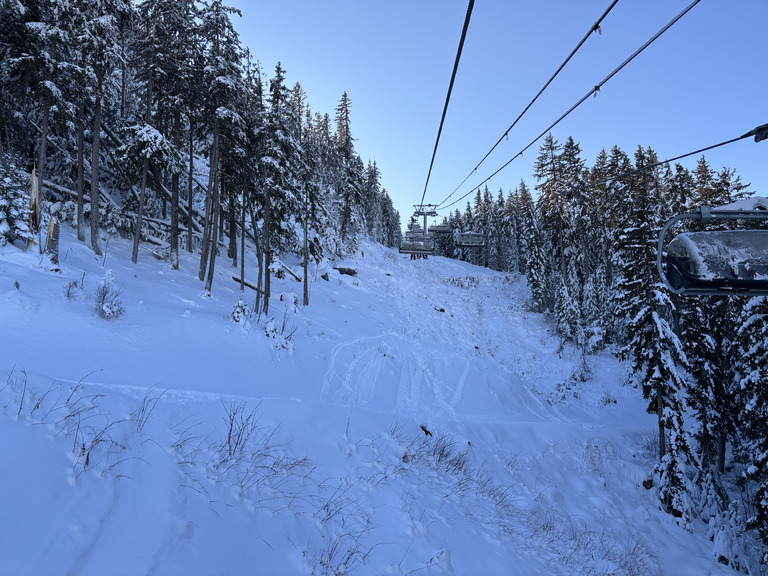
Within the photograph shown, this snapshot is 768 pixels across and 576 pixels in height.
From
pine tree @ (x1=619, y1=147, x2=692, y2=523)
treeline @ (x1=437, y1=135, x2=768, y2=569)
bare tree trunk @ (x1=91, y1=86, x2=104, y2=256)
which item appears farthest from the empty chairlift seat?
bare tree trunk @ (x1=91, y1=86, x2=104, y2=256)

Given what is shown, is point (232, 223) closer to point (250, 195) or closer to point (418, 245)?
point (250, 195)

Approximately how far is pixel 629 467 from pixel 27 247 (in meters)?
22.7

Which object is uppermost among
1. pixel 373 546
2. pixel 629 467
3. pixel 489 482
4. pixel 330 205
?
pixel 330 205

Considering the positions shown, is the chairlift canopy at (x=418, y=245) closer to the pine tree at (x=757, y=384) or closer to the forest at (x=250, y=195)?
the forest at (x=250, y=195)

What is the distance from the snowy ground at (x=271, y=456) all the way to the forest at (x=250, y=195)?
8.07ft

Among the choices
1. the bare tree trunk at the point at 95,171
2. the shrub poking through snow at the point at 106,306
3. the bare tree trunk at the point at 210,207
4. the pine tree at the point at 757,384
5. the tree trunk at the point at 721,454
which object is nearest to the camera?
the shrub poking through snow at the point at 106,306

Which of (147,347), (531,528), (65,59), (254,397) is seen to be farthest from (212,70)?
(531,528)

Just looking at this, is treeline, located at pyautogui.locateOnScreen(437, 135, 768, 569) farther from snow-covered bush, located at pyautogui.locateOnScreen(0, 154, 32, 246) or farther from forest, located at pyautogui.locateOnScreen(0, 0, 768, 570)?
snow-covered bush, located at pyautogui.locateOnScreen(0, 154, 32, 246)

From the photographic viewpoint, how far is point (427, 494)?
19.2 ft

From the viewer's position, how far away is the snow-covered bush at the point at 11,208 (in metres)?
10.8

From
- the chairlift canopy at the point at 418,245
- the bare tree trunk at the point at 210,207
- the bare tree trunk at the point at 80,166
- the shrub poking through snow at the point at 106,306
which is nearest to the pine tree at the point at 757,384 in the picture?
the shrub poking through snow at the point at 106,306

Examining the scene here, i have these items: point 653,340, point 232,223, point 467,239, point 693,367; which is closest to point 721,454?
point 693,367

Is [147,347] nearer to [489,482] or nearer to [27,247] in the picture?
[27,247]

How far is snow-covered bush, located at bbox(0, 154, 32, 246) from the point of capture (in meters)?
10.8
